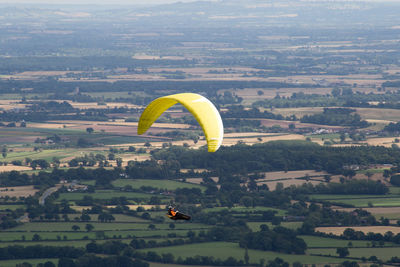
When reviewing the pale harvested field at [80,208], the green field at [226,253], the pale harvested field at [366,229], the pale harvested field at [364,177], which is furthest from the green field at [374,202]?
the pale harvested field at [80,208]

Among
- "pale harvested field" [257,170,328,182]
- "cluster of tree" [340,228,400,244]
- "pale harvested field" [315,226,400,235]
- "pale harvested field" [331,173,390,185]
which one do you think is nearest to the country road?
"pale harvested field" [257,170,328,182]

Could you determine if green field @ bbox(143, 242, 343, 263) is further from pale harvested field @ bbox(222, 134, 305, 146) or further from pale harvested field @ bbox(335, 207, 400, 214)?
pale harvested field @ bbox(222, 134, 305, 146)

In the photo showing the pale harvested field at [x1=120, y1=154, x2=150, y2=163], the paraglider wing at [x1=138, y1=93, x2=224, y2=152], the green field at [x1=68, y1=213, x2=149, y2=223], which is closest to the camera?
the paraglider wing at [x1=138, y1=93, x2=224, y2=152]

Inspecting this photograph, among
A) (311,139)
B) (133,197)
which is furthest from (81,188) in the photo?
(311,139)

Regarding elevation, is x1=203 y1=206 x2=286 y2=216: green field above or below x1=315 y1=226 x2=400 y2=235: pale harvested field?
above

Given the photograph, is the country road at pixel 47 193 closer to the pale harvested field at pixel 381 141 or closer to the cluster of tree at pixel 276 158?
the cluster of tree at pixel 276 158

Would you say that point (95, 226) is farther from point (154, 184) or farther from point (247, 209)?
point (154, 184)

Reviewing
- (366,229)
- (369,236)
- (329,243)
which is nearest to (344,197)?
(366,229)
